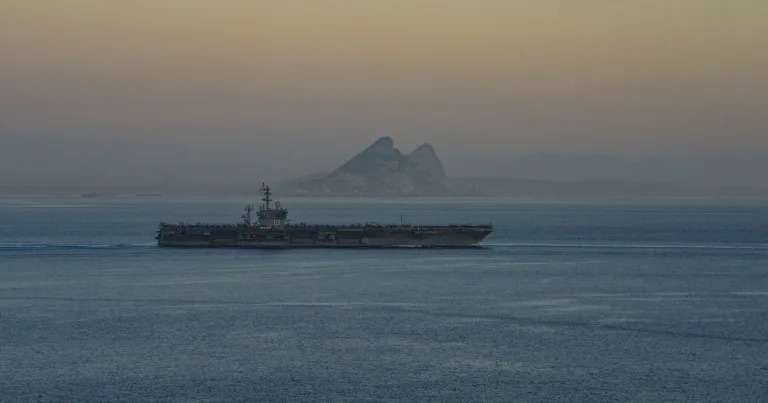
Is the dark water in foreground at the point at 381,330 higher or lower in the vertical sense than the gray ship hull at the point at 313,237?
lower

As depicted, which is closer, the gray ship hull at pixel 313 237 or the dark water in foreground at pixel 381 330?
the dark water in foreground at pixel 381 330

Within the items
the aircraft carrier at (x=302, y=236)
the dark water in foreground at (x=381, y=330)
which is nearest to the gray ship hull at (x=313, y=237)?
the aircraft carrier at (x=302, y=236)

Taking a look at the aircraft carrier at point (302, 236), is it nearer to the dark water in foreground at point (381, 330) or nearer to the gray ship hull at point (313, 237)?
the gray ship hull at point (313, 237)

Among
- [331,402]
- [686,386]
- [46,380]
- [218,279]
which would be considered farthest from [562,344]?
[218,279]

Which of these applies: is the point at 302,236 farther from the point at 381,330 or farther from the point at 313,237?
the point at 381,330

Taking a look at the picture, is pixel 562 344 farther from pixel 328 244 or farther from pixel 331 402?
pixel 328 244

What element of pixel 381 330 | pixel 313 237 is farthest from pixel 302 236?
pixel 381 330
